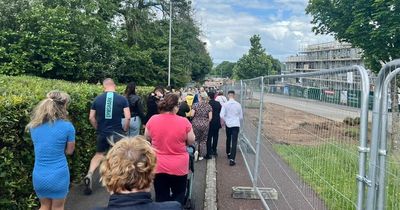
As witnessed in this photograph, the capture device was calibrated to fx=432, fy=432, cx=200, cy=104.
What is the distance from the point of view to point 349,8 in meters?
18.3

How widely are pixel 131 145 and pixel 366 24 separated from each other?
56.2 feet

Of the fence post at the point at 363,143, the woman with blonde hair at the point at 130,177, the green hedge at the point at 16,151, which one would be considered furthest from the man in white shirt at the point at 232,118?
the woman with blonde hair at the point at 130,177

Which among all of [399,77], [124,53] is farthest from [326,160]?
[124,53]

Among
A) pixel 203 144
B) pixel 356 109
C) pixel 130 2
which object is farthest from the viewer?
pixel 130 2

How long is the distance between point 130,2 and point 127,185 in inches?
1242

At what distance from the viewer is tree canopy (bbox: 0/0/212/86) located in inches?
723

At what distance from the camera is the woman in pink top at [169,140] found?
492 cm

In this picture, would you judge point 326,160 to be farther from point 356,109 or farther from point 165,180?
point 165,180

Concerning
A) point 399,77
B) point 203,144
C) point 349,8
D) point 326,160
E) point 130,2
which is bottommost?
point 203,144

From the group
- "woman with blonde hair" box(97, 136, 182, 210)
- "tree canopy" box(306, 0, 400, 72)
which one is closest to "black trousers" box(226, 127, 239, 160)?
"woman with blonde hair" box(97, 136, 182, 210)

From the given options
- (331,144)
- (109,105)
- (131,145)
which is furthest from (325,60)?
(131,145)

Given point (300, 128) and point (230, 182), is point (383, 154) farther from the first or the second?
point (230, 182)

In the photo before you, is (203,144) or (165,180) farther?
(203,144)

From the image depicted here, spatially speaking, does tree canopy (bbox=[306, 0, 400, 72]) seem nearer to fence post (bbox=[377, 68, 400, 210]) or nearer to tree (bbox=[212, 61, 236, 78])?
fence post (bbox=[377, 68, 400, 210])
